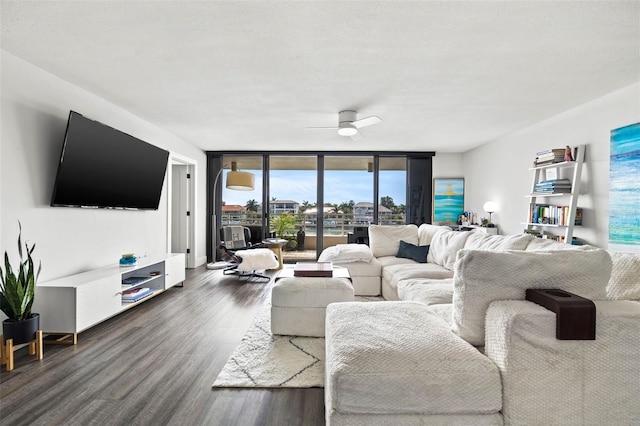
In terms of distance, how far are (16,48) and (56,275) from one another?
1913 millimetres

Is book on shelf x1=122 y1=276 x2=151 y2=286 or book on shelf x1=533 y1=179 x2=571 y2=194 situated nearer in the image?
book on shelf x1=122 y1=276 x2=151 y2=286

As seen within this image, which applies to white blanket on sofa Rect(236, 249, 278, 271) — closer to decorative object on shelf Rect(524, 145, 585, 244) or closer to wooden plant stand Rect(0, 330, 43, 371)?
wooden plant stand Rect(0, 330, 43, 371)

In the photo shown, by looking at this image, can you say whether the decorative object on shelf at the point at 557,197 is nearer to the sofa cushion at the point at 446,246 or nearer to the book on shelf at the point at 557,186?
the book on shelf at the point at 557,186

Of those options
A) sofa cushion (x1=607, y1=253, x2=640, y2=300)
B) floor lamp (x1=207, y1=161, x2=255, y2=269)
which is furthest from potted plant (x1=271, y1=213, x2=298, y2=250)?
sofa cushion (x1=607, y1=253, x2=640, y2=300)

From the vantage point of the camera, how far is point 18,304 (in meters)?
2.47

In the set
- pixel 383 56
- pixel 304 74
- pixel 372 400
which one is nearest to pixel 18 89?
pixel 304 74

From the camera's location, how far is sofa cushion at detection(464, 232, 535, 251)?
2738mm

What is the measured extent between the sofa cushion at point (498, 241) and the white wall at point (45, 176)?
3.98 meters

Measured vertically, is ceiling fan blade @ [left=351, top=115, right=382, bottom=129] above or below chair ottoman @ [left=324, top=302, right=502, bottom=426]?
above

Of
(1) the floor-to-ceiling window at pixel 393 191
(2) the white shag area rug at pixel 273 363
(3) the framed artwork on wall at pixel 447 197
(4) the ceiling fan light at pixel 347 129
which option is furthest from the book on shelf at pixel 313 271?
(3) the framed artwork on wall at pixel 447 197

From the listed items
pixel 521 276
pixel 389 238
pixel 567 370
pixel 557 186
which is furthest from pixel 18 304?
pixel 557 186

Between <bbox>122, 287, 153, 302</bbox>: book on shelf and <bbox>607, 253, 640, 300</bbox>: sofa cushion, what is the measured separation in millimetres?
3948

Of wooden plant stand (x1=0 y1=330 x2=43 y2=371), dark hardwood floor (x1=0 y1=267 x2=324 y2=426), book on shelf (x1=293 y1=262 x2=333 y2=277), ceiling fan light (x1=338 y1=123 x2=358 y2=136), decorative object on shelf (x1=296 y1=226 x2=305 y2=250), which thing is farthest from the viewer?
decorative object on shelf (x1=296 y1=226 x2=305 y2=250)

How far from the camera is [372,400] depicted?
1.29 meters
